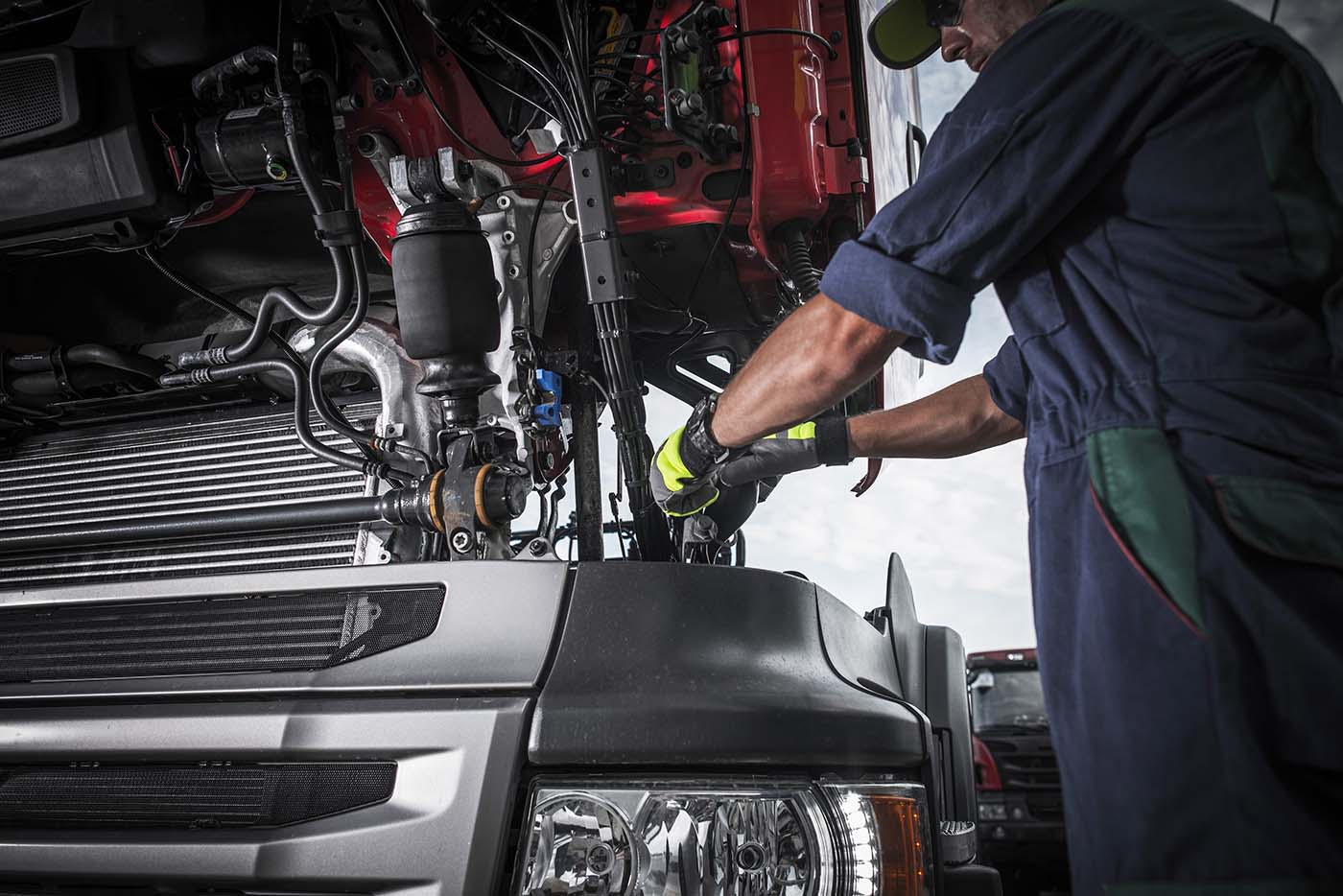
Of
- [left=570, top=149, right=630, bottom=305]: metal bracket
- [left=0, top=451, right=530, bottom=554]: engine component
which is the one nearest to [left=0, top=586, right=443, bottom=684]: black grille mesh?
[left=0, top=451, right=530, bottom=554]: engine component

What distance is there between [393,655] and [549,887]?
1.12ft

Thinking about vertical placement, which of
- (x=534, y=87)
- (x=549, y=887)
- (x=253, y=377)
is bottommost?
(x=549, y=887)

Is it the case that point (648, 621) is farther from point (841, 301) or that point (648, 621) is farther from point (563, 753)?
point (841, 301)

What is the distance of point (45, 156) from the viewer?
204 centimetres

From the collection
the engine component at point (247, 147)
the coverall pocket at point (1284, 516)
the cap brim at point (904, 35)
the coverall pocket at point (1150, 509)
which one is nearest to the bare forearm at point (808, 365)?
the coverall pocket at point (1150, 509)

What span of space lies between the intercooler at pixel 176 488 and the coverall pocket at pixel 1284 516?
1568 mm

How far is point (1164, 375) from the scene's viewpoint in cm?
112

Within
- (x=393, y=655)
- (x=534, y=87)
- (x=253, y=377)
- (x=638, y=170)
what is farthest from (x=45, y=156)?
(x=393, y=655)

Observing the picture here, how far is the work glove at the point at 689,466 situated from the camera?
175 cm

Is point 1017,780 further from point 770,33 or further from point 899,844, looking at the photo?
point 899,844

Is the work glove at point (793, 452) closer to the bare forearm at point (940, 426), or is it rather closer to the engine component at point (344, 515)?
the bare forearm at point (940, 426)

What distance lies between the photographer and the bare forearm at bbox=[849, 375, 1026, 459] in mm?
2111

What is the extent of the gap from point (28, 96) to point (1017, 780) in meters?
7.73

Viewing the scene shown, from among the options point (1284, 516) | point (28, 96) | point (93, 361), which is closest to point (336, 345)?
point (28, 96)
